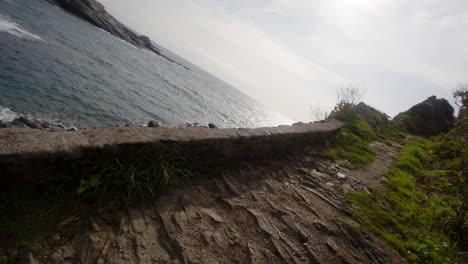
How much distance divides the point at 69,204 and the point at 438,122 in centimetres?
1728

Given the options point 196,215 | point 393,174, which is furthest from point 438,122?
point 196,215

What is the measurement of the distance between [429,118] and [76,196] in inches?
674

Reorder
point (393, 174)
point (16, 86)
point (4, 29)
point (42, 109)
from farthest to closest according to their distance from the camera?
point (4, 29)
point (16, 86)
point (42, 109)
point (393, 174)

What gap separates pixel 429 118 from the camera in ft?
41.0

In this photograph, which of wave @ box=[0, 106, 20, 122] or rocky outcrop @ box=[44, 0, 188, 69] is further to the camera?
rocky outcrop @ box=[44, 0, 188, 69]

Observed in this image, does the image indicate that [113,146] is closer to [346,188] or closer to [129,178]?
[129,178]

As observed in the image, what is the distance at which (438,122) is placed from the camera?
484 inches

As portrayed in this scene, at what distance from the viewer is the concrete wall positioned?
5.68ft

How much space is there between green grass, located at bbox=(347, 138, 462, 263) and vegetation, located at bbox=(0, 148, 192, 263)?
2.91m

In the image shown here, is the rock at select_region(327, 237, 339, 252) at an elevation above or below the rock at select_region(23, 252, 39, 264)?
above

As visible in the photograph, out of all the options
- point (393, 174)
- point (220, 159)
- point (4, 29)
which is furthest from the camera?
point (4, 29)

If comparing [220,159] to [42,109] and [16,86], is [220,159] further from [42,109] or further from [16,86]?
[16,86]

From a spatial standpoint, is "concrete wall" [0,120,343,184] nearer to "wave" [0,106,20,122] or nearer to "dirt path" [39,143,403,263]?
"dirt path" [39,143,403,263]

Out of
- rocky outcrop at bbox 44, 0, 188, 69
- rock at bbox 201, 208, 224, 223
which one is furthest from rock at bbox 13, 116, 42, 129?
rocky outcrop at bbox 44, 0, 188, 69
